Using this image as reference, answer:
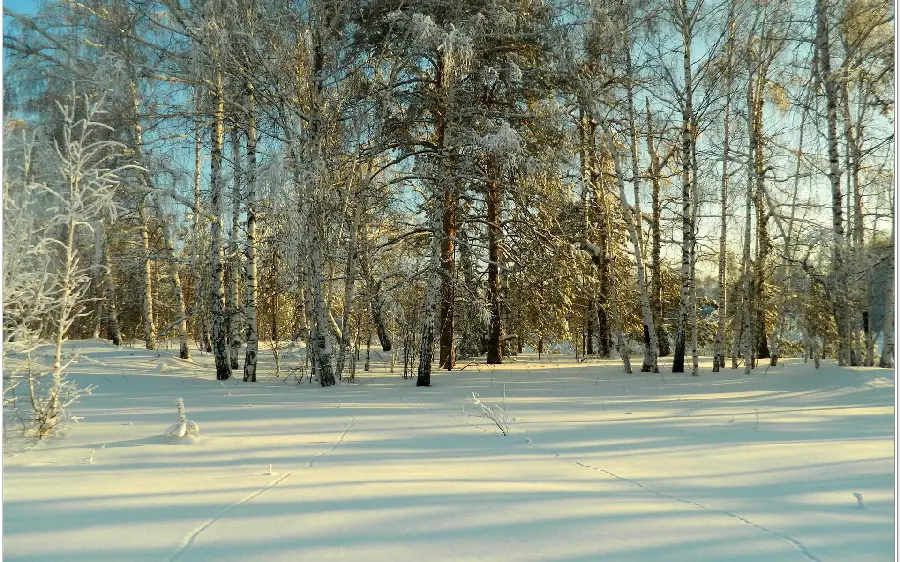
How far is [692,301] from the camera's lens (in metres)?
12.1

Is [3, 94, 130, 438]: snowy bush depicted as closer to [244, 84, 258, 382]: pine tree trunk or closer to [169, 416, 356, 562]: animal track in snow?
[169, 416, 356, 562]: animal track in snow

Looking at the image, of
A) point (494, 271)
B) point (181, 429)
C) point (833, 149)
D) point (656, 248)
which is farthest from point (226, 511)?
point (656, 248)

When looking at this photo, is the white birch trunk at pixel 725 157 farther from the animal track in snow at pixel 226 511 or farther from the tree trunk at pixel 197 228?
the animal track in snow at pixel 226 511

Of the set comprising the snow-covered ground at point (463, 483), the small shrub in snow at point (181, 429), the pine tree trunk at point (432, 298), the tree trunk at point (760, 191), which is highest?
the tree trunk at point (760, 191)

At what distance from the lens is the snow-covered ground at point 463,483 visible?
2.74 meters

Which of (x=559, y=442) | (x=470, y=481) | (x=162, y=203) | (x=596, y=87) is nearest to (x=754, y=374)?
(x=596, y=87)

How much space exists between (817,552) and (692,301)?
10009mm

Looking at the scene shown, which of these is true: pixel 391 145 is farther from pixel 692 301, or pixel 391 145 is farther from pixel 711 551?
pixel 711 551

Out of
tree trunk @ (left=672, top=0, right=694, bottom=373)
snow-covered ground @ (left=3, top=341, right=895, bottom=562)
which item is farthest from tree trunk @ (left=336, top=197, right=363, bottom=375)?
tree trunk @ (left=672, top=0, right=694, bottom=373)

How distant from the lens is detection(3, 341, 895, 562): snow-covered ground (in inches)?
108

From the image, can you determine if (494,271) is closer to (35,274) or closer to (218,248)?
(218,248)

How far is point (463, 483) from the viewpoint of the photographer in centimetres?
378

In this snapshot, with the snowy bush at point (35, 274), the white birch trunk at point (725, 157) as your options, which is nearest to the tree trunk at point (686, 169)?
the white birch trunk at point (725, 157)

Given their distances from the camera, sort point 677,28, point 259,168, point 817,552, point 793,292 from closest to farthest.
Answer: point 817,552, point 259,168, point 677,28, point 793,292
